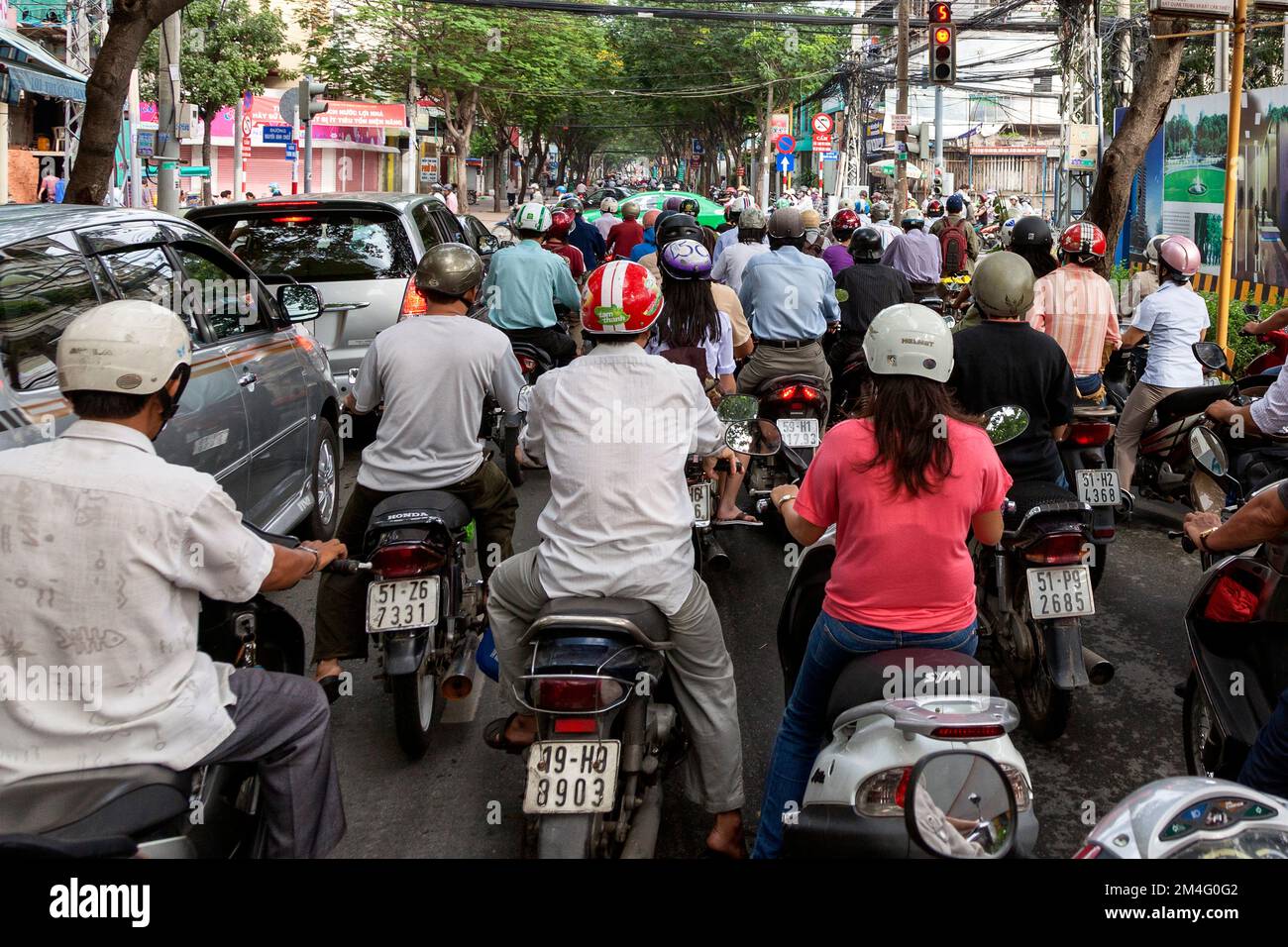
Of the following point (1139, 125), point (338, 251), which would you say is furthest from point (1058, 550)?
point (1139, 125)

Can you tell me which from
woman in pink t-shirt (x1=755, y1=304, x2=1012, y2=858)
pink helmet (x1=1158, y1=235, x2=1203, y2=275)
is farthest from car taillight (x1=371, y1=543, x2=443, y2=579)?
pink helmet (x1=1158, y1=235, x2=1203, y2=275)

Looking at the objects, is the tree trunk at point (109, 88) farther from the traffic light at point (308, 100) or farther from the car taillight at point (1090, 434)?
the traffic light at point (308, 100)

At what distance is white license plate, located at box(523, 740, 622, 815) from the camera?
3.04 m

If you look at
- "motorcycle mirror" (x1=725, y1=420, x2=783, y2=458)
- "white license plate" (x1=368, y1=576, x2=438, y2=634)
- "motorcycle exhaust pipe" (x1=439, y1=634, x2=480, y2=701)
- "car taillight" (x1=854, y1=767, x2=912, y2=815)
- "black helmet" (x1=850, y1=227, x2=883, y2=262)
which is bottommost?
"motorcycle exhaust pipe" (x1=439, y1=634, x2=480, y2=701)

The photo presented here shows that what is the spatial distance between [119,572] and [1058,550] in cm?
309

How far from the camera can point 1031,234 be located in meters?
6.48

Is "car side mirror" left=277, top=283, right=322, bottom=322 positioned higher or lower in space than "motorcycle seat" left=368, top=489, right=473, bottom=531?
higher

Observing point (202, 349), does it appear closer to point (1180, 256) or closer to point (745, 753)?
point (745, 753)

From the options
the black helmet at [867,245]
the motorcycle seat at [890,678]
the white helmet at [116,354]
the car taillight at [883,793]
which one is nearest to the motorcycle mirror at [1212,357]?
the black helmet at [867,245]

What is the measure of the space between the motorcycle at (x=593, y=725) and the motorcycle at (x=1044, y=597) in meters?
1.59

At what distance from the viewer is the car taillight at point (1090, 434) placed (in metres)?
5.93

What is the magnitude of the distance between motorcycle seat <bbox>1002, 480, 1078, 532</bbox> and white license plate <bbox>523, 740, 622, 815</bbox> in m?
2.04

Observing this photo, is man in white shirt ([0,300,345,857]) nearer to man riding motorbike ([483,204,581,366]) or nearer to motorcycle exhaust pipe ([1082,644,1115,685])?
motorcycle exhaust pipe ([1082,644,1115,685])

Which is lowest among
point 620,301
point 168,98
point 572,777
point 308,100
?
point 572,777
